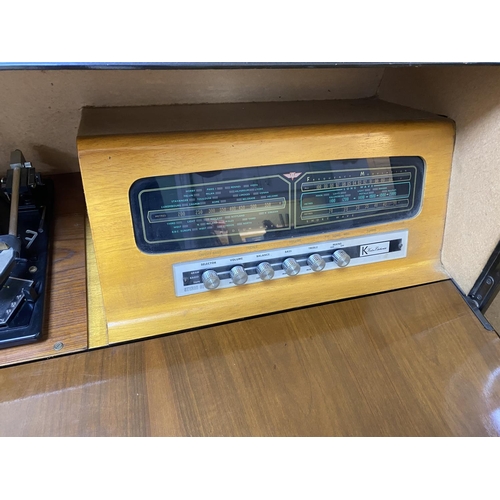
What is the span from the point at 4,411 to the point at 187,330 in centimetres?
24

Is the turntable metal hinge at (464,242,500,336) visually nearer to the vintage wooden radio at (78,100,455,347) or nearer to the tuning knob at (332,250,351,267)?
the vintage wooden radio at (78,100,455,347)

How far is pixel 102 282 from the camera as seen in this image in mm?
544

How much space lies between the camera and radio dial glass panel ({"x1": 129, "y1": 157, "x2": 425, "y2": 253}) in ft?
1.74

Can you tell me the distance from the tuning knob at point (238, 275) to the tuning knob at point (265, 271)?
0.02 m

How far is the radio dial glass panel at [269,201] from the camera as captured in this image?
0.53m

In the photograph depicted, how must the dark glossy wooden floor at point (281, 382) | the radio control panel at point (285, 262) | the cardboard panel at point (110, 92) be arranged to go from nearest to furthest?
the dark glossy wooden floor at point (281, 382) → the radio control panel at point (285, 262) → the cardboard panel at point (110, 92)

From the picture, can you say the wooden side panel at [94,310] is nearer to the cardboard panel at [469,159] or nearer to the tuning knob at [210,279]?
the tuning knob at [210,279]

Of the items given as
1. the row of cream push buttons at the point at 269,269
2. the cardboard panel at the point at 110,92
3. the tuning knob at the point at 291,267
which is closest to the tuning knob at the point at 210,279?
the row of cream push buttons at the point at 269,269

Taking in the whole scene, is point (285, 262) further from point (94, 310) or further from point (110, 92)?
point (110, 92)

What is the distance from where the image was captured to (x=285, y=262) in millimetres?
603

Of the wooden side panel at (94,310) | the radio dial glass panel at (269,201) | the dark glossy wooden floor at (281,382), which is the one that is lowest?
the dark glossy wooden floor at (281,382)

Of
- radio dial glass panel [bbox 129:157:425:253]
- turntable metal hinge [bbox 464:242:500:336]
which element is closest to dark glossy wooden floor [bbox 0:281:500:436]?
turntable metal hinge [bbox 464:242:500:336]
